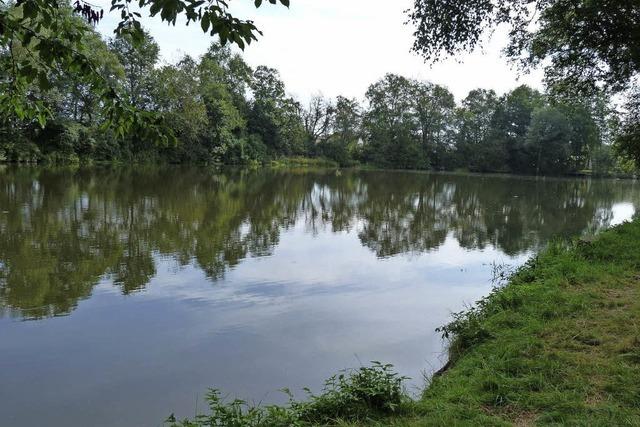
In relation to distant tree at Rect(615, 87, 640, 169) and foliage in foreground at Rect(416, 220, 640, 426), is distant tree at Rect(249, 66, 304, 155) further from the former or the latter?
foliage in foreground at Rect(416, 220, 640, 426)

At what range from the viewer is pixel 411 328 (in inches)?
276

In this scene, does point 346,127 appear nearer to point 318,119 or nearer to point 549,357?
point 318,119

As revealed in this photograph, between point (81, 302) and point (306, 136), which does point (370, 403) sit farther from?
point (306, 136)

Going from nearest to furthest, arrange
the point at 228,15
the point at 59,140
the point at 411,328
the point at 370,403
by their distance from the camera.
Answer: the point at 228,15
the point at 370,403
the point at 411,328
the point at 59,140

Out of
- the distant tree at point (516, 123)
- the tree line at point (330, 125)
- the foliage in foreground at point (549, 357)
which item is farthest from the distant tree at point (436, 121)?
the foliage in foreground at point (549, 357)

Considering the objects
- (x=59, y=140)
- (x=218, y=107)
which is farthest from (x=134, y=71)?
(x=59, y=140)

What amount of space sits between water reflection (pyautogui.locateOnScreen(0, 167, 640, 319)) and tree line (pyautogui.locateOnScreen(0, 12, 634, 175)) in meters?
22.3

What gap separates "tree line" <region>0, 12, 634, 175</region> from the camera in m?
46.8

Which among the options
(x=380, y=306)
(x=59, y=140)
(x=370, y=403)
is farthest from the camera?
(x=59, y=140)

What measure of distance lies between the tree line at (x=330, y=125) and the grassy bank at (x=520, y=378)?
133 ft

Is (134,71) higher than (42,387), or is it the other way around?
(134,71)

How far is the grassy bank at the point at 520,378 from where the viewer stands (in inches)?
142

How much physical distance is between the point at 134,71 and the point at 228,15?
5141 cm

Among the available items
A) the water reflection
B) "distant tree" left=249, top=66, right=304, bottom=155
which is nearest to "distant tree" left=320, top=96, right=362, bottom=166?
"distant tree" left=249, top=66, right=304, bottom=155
